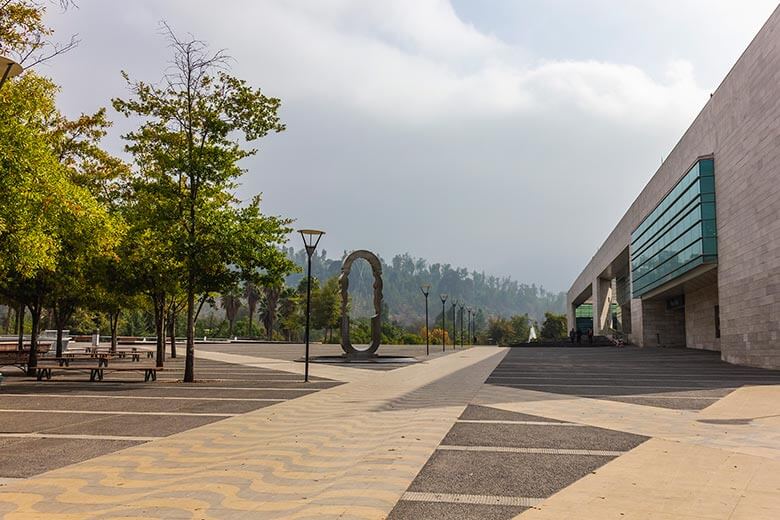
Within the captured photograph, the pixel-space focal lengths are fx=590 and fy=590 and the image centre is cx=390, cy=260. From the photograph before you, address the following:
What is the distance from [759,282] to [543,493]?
2294 cm

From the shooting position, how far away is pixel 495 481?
6.12 meters

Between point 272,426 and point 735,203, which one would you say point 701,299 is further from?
point 272,426

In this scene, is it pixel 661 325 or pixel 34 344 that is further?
pixel 661 325

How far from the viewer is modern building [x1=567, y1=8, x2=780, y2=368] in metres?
23.2

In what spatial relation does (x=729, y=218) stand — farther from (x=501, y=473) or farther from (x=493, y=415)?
(x=501, y=473)

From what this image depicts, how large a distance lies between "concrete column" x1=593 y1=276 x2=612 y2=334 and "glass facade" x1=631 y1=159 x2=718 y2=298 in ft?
96.9

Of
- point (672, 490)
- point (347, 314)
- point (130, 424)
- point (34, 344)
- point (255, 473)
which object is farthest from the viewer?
point (347, 314)

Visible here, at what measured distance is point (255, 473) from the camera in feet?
20.7

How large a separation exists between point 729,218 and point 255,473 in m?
27.6

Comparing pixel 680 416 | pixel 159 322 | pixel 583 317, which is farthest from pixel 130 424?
pixel 583 317

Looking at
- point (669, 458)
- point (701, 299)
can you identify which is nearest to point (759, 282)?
point (701, 299)

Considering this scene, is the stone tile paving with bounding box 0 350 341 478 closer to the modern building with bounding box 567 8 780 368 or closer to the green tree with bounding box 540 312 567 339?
the modern building with bounding box 567 8 780 368

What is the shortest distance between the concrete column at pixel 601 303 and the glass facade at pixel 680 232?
29549 mm

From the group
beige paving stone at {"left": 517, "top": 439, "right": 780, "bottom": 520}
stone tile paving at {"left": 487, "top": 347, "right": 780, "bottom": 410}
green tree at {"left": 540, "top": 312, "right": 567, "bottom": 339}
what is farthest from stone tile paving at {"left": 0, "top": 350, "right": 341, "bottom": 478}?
green tree at {"left": 540, "top": 312, "right": 567, "bottom": 339}
